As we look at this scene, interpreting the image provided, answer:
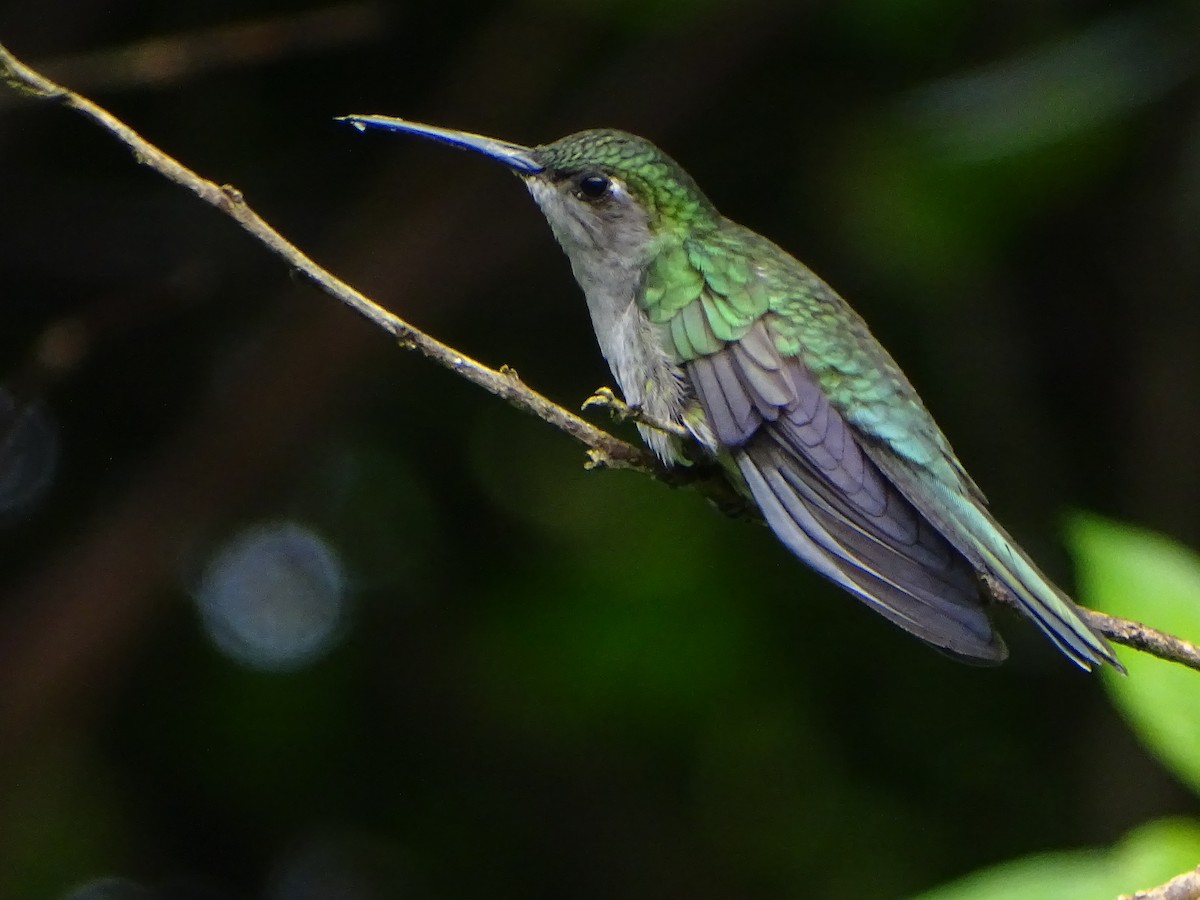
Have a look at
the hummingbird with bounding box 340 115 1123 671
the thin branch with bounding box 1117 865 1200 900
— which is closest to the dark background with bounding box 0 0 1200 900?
the hummingbird with bounding box 340 115 1123 671

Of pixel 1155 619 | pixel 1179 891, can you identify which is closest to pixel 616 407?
pixel 1155 619

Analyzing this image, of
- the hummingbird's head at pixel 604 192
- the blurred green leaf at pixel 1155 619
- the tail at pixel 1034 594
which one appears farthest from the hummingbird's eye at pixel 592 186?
the blurred green leaf at pixel 1155 619

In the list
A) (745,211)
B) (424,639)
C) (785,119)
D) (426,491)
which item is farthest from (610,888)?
(785,119)

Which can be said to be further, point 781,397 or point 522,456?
point 522,456

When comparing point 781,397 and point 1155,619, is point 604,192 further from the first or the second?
point 1155,619

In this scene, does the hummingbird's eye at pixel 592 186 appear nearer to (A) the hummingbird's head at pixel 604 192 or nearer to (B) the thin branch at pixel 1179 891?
(A) the hummingbird's head at pixel 604 192

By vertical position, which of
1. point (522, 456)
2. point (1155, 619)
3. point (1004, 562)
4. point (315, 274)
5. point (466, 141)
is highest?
point (466, 141)

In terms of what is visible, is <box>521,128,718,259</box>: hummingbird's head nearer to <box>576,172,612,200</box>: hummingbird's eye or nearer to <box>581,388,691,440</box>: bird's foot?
<box>576,172,612,200</box>: hummingbird's eye
